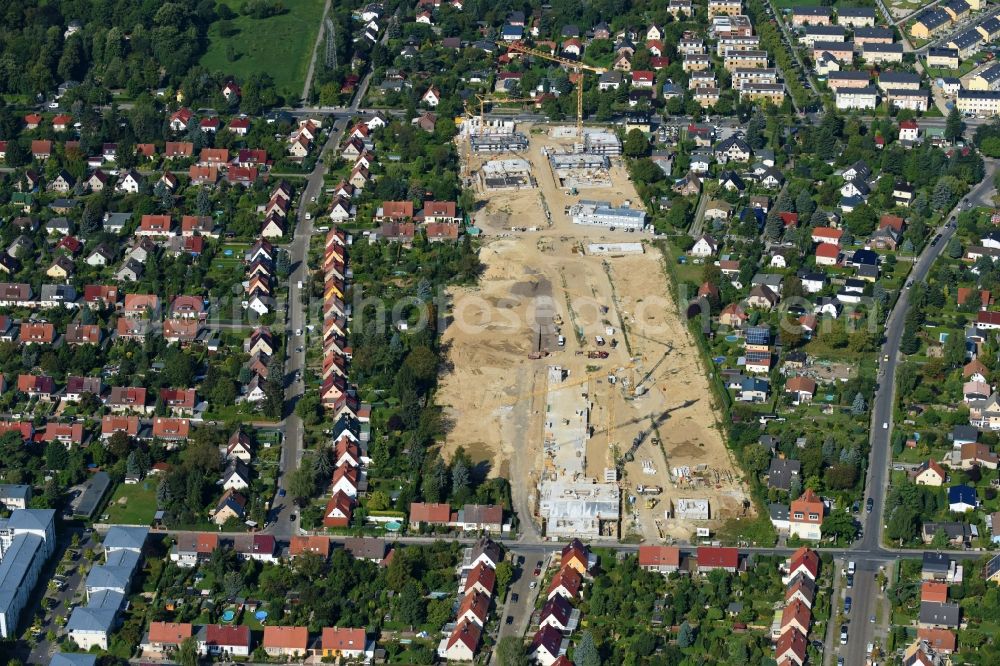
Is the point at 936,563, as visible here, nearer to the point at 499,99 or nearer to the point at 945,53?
the point at 499,99

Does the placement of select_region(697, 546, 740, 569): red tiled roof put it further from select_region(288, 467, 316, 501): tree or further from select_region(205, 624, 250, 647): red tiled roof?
select_region(205, 624, 250, 647): red tiled roof

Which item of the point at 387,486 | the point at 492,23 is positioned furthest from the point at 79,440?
the point at 492,23

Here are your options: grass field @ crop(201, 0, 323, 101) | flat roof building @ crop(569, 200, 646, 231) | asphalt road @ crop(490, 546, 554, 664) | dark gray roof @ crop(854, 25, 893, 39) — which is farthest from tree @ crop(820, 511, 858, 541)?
dark gray roof @ crop(854, 25, 893, 39)

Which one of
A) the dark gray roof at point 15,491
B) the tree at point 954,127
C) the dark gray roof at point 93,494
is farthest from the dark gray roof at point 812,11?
the dark gray roof at point 15,491

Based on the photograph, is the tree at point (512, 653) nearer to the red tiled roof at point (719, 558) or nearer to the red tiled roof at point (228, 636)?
A: the red tiled roof at point (719, 558)

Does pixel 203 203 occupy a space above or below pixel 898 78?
above

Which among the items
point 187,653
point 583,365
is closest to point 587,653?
point 187,653

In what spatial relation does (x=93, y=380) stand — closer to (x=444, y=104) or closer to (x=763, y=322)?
(x=763, y=322)
